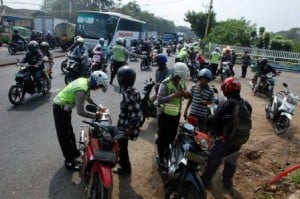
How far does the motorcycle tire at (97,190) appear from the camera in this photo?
3.90 metres

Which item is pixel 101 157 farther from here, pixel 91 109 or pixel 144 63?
pixel 144 63

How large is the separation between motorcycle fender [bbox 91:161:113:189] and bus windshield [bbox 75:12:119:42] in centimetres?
2000

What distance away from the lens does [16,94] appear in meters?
9.16

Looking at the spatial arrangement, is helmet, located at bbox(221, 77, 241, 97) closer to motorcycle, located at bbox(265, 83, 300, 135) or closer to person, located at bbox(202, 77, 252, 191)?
person, located at bbox(202, 77, 252, 191)

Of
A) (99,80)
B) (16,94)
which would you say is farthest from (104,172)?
(16,94)

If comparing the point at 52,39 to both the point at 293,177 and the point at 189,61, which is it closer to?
the point at 189,61

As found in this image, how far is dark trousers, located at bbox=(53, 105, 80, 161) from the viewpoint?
519 centimetres

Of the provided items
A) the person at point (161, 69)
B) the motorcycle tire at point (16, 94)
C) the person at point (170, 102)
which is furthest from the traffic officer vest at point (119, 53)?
the person at point (170, 102)

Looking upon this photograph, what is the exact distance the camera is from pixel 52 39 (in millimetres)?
31500

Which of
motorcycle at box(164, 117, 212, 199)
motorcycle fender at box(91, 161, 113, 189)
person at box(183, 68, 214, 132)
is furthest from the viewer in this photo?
person at box(183, 68, 214, 132)

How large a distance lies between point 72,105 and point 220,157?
7.19ft

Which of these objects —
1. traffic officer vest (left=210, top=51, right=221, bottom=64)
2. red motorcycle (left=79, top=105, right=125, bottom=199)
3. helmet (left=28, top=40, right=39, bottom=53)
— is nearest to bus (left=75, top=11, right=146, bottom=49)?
traffic officer vest (left=210, top=51, right=221, bottom=64)

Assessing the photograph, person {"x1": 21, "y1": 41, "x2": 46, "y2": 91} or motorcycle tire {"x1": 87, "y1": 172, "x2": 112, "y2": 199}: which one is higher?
person {"x1": 21, "y1": 41, "x2": 46, "y2": 91}

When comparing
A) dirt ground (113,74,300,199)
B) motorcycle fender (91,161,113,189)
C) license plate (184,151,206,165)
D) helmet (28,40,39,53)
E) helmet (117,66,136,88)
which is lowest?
dirt ground (113,74,300,199)
